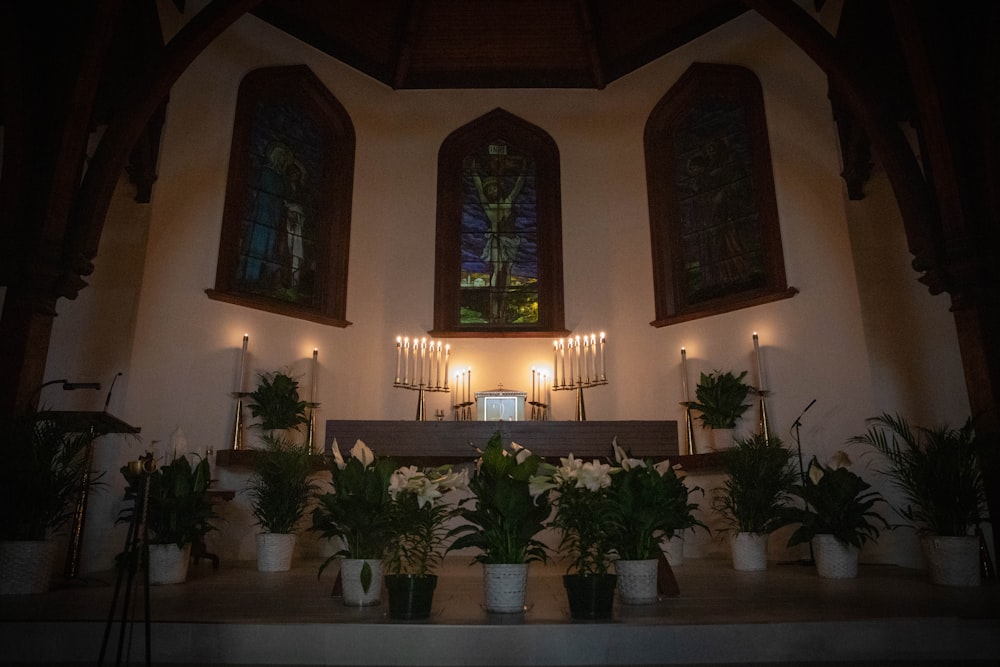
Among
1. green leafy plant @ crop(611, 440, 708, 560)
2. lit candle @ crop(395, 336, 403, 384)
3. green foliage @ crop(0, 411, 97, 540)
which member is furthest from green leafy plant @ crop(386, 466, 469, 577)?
lit candle @ crop(395, 336, 403, 384)

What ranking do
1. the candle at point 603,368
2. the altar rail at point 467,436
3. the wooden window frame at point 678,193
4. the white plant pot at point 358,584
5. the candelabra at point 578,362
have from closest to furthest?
the white plant pot at point 358,584, the altar rail at point 467,436, the wooden window frame at point 678,193, the candle at point 603,368, the candelabra at point 578,362

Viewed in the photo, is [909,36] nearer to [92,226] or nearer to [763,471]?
[763,471]

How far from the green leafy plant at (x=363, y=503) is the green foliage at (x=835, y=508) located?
3092 mm

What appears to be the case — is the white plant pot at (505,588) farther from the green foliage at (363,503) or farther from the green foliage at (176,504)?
the green foliage at (176,504)

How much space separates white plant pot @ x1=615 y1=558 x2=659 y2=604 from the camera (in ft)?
11.5

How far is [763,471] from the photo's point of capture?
5508mm

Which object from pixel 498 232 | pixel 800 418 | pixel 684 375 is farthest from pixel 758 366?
pixel 498 232

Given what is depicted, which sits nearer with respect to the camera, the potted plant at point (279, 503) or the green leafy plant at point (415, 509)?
the green leafy plant at point (415, 509)

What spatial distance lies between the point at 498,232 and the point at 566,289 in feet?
4.05

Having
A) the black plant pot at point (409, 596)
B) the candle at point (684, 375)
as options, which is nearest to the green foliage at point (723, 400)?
the candle at point (684, 375)

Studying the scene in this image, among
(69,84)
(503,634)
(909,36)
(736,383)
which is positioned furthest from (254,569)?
(909,36)

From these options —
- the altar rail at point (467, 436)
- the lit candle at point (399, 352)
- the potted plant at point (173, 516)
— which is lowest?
the potted plant at point (173, 516)

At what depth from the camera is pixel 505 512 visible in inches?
127

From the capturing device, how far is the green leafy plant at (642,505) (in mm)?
3482
